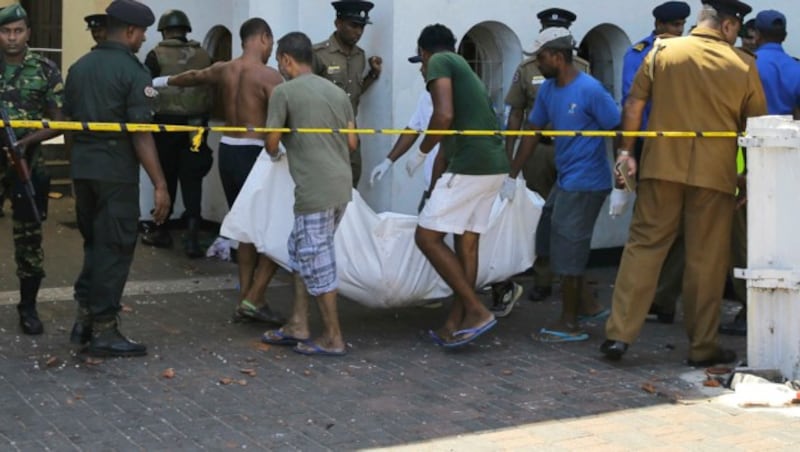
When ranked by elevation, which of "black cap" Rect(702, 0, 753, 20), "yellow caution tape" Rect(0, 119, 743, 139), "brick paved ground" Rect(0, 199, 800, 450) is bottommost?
"brick paved ground" Rect(0, 199, 800, 450)

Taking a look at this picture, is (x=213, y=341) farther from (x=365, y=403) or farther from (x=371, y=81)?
(x=371, y=81)

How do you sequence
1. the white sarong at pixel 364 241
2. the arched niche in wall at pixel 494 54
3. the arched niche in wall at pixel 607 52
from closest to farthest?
the white sarong at pixel 364 241 < the arched niche in wall at pixel 494 54 < the arched niche in wall at pixel 607 52

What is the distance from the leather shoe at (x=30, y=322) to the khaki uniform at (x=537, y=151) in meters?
3.67

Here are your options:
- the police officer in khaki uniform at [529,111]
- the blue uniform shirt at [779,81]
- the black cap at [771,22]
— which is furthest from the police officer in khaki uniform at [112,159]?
the black cap at [771,22]

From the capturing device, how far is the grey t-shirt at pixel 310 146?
7.06 metres

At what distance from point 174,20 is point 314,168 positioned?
392cm

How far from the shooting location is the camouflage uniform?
7.34 metres

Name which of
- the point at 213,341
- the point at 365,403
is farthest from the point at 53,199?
the point at 365,403

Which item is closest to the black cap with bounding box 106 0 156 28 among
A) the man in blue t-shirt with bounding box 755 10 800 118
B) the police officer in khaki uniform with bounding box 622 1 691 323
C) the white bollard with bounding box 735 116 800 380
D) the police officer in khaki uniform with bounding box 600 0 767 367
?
the police officer in khaki uniform with bounding box 600 0 767 367

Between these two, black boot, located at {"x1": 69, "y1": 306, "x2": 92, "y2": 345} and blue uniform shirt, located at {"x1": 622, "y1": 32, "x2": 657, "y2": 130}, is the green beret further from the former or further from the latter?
blue uniform shirt, located at {"x1": 622, "y1": 32, "x2": 657, "y2": 130}

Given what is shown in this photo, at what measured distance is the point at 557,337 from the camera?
25.3ft

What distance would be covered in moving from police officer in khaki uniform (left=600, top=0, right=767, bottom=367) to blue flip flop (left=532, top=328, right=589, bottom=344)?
0.55 m

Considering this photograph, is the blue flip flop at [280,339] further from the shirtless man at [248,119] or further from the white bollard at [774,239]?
the white bollard at [774,239]

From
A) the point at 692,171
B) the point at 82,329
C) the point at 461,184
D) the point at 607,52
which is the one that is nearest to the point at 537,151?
the point at 607,52
